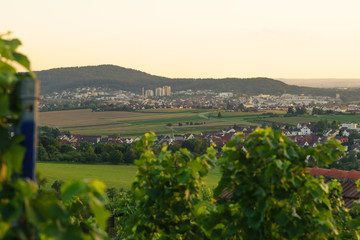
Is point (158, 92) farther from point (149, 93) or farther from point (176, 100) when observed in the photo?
point (176, 100)

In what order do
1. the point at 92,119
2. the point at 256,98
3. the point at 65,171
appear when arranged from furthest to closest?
the point at 256,98, the point at 92,119, the point at 65,171

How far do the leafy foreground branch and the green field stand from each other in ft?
108

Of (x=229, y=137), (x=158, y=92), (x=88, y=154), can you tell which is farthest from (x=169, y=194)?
(x=158, y=92)

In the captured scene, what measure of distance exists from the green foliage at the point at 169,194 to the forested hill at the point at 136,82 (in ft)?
377

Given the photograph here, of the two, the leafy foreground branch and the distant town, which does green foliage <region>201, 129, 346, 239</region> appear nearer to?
the leafy foreground branch

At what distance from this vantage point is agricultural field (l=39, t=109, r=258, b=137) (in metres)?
70.2

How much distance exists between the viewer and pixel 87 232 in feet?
5.14

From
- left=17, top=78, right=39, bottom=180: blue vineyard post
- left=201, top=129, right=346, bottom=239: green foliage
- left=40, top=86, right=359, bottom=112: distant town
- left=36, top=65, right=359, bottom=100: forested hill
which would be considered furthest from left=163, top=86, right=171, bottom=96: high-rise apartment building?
left=17, top=78, right=39, bottom=180: blue vineyard post

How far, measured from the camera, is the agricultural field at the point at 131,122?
70.2 meters

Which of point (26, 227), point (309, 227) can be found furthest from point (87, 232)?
point (309, 227)

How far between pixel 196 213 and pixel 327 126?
253ft

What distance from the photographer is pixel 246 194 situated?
8.75 feet

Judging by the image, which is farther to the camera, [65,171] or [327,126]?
[327,126]

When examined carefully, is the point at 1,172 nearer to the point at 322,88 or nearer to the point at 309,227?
the point at 309,227
